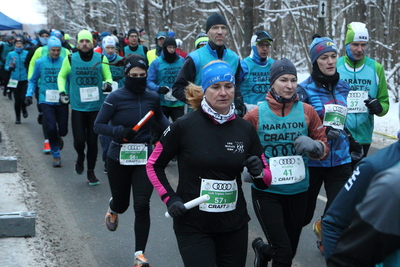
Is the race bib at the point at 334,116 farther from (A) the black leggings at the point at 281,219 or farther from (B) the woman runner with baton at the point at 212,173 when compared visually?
(B) the woman runner with baton at the point at 212,173

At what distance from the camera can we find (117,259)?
5480mm

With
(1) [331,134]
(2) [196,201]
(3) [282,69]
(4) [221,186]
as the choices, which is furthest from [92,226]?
(2) [196,201]

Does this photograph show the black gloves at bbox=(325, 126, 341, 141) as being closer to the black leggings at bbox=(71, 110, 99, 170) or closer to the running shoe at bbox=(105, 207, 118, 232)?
the running shoe at bbox=(105, 207, 118, 232)

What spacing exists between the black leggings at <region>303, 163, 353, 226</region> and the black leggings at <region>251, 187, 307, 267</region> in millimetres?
460

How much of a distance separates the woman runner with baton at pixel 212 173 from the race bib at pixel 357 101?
243cm

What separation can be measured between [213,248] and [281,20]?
1204 inches

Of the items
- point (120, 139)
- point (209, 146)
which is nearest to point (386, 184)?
point (209, 146)

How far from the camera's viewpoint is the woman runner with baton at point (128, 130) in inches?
214

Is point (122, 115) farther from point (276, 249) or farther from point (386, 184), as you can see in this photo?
point (386, 184)

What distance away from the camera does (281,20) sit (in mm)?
33062

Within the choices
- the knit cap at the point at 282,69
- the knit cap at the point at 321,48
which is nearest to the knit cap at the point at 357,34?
the knit cap at the point at 321,48

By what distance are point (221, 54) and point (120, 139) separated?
1799 millimetres

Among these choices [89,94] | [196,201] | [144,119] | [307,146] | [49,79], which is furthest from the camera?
[49,79]

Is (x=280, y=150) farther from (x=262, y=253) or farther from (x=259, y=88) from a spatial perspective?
(x=259, y=88)
